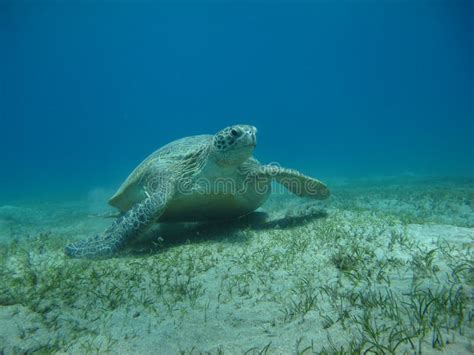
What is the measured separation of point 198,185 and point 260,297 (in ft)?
8.72

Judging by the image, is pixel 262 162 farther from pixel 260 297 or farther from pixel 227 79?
pixel 227 79

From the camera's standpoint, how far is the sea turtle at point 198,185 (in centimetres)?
429

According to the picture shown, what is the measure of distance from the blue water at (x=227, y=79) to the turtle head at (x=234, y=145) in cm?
9254

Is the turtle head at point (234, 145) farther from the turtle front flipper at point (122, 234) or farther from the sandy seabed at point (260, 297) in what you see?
the sandy seabed at point (260, 297)

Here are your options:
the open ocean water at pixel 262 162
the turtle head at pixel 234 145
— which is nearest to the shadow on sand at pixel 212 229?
the open ocean water at pixel 262 162

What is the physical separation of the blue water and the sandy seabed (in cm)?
9373

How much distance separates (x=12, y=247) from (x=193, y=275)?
162 inches

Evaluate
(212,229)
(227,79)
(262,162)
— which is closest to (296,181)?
(212,229)

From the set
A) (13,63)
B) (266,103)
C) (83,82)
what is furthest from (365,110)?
(13,63)

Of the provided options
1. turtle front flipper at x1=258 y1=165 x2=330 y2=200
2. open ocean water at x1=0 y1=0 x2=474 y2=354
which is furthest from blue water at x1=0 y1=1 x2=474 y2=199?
turtle front flipper at x1=258 y1=165 x2=330 y2=200

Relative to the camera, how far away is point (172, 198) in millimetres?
4707

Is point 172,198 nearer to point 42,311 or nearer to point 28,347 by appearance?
point 42,311

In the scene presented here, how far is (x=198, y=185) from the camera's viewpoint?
4816mm

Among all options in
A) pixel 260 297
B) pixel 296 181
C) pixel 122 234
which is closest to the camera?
pixel 260 297
